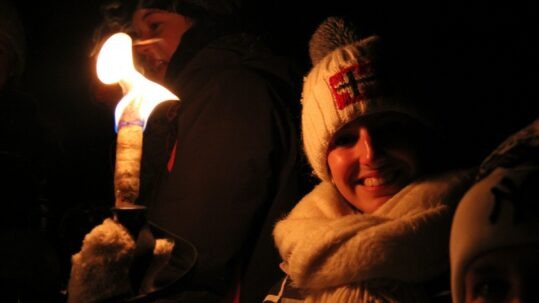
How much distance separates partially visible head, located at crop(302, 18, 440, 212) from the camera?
1.99 m

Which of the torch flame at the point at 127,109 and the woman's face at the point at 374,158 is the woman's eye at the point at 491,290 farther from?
the torch flame at the point at 127,109

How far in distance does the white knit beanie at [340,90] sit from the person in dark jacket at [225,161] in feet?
0.99

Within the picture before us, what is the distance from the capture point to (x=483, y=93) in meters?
2.54

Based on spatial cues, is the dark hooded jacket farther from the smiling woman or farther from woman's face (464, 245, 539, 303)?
woman's face (464, 245, 539, 303)

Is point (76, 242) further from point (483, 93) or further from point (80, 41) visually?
point (483, 93)

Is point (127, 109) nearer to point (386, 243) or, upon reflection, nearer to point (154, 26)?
point (386, 243)

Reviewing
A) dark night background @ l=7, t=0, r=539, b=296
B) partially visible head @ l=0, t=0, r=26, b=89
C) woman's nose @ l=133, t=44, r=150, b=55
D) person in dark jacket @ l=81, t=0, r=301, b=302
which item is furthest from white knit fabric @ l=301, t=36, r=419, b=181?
partially visible head @ l=0, t=0, r=26, b=89

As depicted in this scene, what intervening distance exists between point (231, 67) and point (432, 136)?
1.05m

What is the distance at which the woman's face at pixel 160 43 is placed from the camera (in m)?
3.22

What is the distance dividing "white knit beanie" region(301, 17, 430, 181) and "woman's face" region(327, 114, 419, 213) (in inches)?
2.0

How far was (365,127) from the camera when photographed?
2.03m

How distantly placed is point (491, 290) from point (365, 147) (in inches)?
30.0

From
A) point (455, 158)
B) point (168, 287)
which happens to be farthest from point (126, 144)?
point (455, 158)

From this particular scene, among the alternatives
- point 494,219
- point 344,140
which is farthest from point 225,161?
point 494,219
